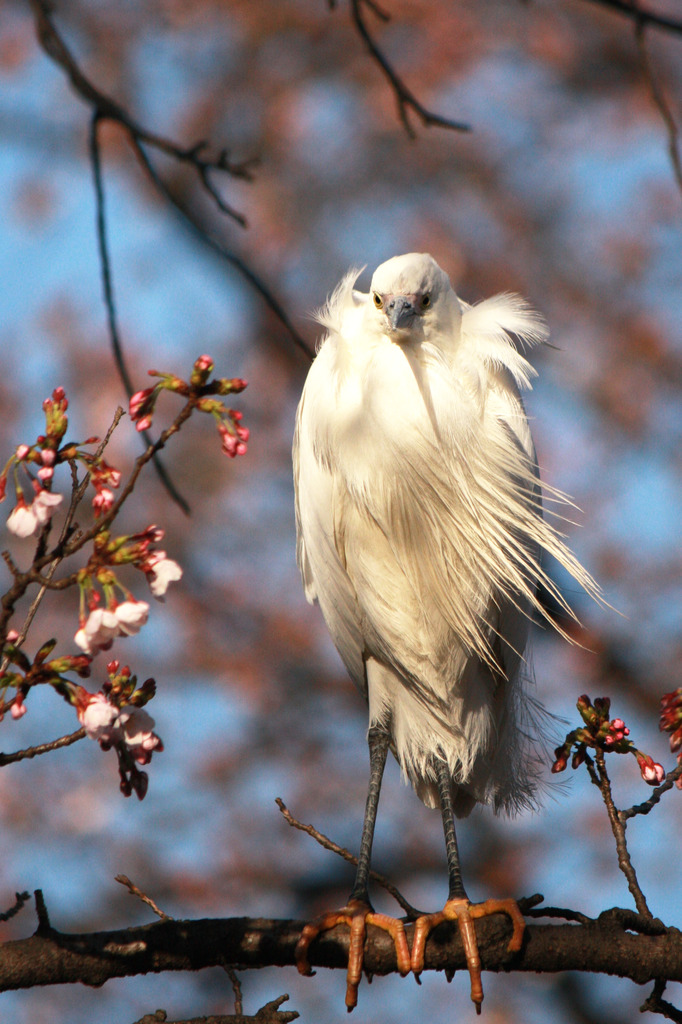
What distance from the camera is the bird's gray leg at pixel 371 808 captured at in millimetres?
2254

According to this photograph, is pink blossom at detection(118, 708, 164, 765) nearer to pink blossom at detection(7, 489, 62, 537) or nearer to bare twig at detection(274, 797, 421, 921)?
pink blossom at detection(7, 489, 62, 537)

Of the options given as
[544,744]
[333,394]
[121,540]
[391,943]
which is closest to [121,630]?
[121,540]

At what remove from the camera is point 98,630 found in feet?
3.65

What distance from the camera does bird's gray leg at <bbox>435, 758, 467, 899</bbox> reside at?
88.6 inches

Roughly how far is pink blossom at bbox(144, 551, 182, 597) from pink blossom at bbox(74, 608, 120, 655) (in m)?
0.06

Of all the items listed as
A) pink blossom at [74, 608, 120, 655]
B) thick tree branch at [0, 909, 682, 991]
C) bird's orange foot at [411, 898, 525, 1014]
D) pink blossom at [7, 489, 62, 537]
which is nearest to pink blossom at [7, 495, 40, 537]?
pink blossom at [7, 489, 62, 537]

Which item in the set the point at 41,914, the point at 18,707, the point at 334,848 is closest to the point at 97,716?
the point at 18,707

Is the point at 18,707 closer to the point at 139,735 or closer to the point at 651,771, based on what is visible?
the point at 139,735

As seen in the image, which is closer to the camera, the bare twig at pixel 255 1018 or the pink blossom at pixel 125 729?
the pink blossom at pixel 125 729

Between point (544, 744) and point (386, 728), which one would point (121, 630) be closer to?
point (386, 728)

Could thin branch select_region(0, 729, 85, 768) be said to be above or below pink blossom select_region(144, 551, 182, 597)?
below

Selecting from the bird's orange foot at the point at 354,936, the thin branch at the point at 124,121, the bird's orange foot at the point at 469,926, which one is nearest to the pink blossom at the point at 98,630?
the thin branch at the point at 124,121

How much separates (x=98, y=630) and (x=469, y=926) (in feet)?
4.22

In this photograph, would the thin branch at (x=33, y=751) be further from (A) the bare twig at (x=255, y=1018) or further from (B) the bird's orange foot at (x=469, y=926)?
(B) the bird's orange foot at (x=469, y=926)
